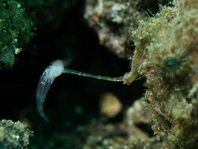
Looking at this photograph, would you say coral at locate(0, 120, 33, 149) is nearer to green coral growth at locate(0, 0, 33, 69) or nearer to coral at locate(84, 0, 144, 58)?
green coral growth at locate(0, 0, 33, 69)

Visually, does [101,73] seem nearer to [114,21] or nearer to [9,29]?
[114,21]

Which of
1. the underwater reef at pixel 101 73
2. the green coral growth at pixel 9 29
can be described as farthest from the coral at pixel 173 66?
the green coral growth at pixel 9 29

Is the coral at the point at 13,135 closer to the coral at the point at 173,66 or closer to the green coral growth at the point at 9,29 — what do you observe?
the green coral growth at the point at 9,29

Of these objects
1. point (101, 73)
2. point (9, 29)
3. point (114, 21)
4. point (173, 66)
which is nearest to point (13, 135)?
point (9, 29)

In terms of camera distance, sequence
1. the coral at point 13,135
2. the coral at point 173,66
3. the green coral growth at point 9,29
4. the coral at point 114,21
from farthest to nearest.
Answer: the coral at point 114,21 < the green coral growth at point 9,29 < the coral at point 13,135 < the coral at point 173,66

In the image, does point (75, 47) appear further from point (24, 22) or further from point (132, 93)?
point (24, 22)

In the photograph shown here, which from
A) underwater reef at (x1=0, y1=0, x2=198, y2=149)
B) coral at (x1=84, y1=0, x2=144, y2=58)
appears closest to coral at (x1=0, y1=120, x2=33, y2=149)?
underwater reef at (x1=0, y1=0, x2=198, y2=149)
